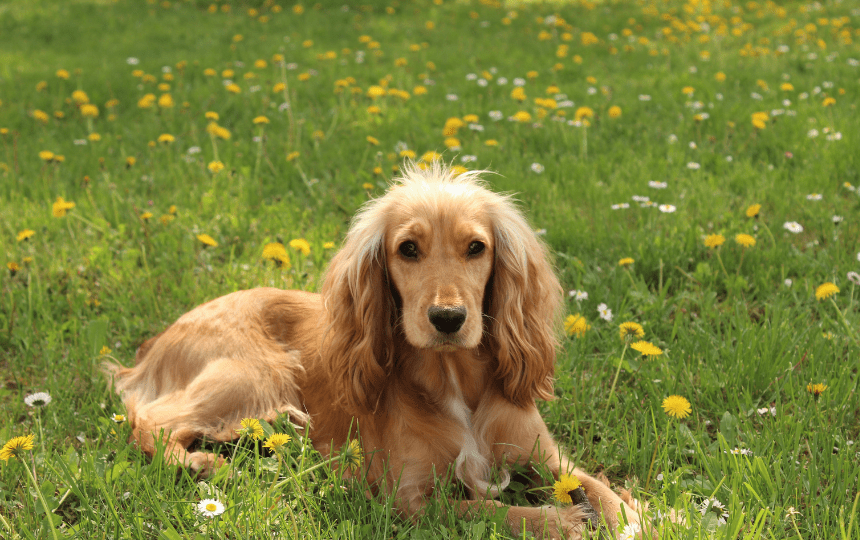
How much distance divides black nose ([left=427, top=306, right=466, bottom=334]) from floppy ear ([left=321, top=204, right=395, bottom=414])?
42cm

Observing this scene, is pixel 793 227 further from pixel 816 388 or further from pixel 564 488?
pixel 564 488

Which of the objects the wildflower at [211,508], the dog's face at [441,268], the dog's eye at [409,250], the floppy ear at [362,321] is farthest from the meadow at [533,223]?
the dog's eye at [409,250]

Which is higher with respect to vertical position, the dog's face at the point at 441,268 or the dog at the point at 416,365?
the dog's face at the point at 441,268

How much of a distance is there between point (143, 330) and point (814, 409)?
3.00 metres

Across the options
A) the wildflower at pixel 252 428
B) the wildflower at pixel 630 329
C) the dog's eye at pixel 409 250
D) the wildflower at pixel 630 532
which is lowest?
the wildflower at pixel 630 532

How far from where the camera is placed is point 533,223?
4.02 m

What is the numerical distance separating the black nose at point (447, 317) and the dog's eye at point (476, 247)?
31 cm

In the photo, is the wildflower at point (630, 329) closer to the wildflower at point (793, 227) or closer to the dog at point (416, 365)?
the dog at point (416, 365)

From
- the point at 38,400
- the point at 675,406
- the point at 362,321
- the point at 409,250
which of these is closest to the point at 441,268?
the point at 409,250

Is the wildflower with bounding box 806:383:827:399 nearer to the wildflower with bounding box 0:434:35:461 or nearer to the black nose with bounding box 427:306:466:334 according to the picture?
the black nose with bounding box 427:306:466:334

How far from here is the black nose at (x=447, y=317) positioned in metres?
2.03

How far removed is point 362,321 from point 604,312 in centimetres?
136

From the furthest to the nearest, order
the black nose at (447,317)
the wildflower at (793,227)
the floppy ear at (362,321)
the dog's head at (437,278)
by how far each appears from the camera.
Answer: the wildflower at (793,227), the floppy ear at (362,321), the dog's head at (437,278), the black nose at (447,317)

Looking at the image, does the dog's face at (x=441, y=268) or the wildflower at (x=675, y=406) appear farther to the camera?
the wildflower at (x=675, y=406)
